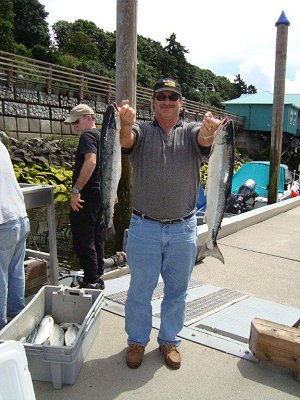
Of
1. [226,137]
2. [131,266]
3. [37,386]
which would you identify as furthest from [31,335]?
[226,137]

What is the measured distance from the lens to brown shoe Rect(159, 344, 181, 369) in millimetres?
3184

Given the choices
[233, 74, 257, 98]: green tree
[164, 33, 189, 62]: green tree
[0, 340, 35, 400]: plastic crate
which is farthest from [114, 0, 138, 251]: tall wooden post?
[233, 74, 257, 98]: green tree

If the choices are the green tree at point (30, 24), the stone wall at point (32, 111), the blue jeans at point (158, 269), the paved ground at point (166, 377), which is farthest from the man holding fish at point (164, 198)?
the green tree at point (30, 24)

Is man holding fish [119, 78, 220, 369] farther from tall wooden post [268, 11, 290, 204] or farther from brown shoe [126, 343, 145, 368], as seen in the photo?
tall wooden post [268, 11, 290, 204]

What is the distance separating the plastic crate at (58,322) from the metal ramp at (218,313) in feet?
2.01

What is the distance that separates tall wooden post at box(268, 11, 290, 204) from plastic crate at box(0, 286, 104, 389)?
9218 mm

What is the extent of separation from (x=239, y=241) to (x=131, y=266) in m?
4.73

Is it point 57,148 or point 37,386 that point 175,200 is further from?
point 57,148

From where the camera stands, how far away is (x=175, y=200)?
10.1 feet


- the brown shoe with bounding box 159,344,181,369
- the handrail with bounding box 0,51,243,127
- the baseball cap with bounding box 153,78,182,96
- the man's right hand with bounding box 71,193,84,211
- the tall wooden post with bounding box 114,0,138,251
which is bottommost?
the brown shoe with bounding box 159,344,181,369

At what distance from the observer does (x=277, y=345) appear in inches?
122

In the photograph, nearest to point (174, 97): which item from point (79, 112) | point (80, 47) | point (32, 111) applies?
point (79, 112)

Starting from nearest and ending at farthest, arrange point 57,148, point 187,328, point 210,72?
point 187,328 < point 57,148 < point 210,72

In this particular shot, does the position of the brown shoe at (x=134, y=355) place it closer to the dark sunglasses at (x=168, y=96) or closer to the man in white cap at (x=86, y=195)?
the man in white cap at (x=86, y=195)
